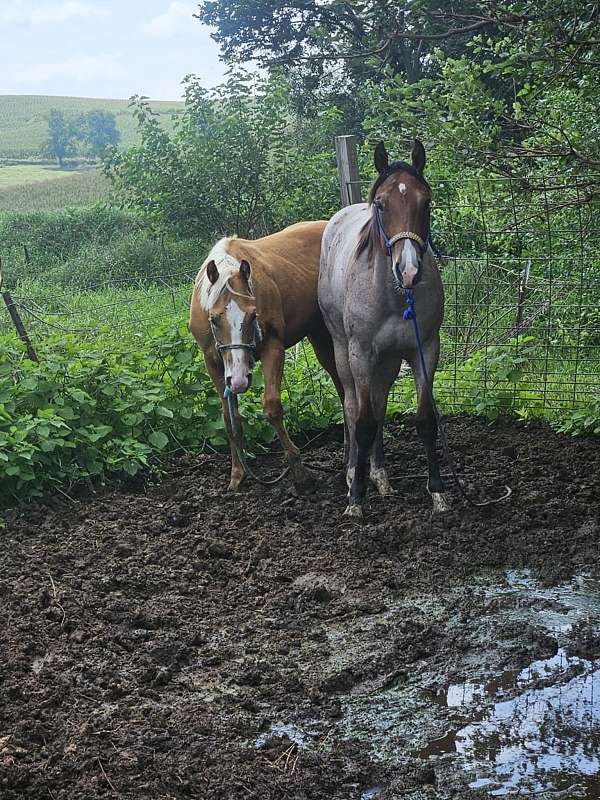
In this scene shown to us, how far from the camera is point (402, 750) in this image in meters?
3.16

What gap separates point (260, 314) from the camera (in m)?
6.12

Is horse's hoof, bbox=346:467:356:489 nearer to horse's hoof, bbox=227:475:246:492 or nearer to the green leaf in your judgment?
horse's hoof, bbox=227:475:246:492

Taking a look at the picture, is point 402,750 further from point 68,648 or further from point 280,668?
point 68,648

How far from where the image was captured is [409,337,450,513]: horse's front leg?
5.39m

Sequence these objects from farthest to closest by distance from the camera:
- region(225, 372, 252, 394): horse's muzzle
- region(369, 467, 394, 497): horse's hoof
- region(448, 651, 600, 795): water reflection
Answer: region(369, 467, 394, 497): horse's hoof < region(225, 372, 252, 394): horse's muzzle < region(448, 651, 600, 795): water reflection

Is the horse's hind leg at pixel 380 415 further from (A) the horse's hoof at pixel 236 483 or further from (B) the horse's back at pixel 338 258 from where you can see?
(A) the horse's hoof at pixel 236 483

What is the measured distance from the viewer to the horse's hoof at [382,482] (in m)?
5.95

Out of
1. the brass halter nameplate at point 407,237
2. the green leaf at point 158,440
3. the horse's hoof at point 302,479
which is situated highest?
Answer: the brass halter nameplate at point 407,237

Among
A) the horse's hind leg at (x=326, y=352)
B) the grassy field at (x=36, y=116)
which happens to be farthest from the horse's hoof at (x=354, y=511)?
the grassy field at (x=36, y=116)

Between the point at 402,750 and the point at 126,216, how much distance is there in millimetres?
23410

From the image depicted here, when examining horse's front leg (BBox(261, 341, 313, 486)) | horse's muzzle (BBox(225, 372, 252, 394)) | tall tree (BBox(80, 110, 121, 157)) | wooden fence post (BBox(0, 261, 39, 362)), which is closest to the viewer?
horse's muzzle (BBox(225, 372, 252, 394))

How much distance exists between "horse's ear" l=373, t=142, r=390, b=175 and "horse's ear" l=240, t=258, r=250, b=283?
1058mm

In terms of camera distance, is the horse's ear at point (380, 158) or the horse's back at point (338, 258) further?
the horse's back at point (338, 258)

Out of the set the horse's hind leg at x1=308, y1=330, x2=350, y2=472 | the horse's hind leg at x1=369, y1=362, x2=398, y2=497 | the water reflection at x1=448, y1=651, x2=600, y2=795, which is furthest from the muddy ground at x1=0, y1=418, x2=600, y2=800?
the horse's hind leg at x1=308, y1=330, x2=350, y2=472
